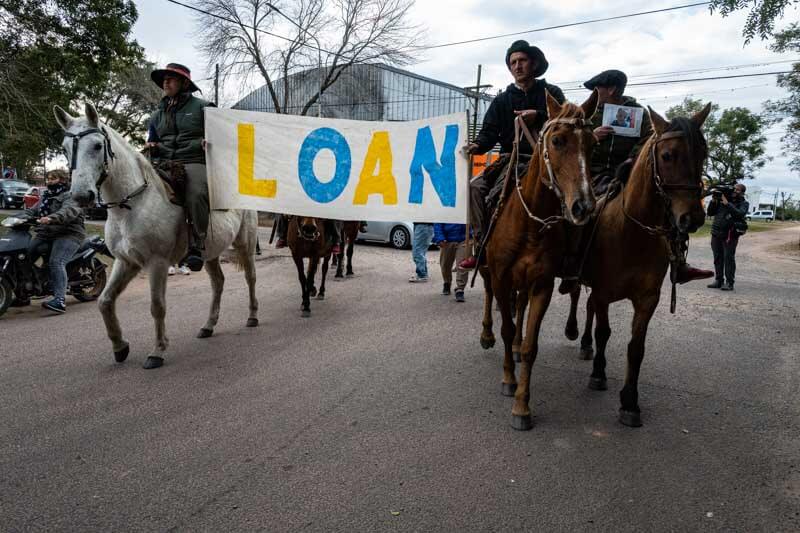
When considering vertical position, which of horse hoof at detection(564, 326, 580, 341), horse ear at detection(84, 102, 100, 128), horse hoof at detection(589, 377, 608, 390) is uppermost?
horse ear at detection(84, 102, 100, 128)

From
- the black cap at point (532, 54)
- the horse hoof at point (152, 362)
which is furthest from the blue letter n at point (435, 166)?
the horse hoof at point (152, 362)

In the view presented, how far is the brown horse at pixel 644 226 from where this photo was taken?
10.8 feet

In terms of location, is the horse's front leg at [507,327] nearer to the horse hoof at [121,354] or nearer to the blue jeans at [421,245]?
the horse hoof at [121,354]

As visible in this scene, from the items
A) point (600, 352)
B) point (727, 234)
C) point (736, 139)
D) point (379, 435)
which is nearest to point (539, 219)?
point (600, 352)

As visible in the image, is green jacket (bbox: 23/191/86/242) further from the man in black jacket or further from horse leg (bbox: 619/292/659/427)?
horse leg (bbox: 619/292/659/427)

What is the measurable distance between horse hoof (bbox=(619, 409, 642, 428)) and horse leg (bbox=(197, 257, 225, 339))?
4702mm

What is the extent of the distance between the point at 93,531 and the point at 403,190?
387 centimetres

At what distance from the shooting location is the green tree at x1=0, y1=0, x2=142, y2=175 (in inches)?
472

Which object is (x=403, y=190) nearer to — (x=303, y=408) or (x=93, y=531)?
(x=303, y=408)

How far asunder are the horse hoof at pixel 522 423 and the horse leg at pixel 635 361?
76cm

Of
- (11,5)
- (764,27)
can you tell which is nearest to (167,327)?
(764,27)

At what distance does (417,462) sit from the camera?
319 cm

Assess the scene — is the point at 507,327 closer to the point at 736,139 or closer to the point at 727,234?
the point at 727,234

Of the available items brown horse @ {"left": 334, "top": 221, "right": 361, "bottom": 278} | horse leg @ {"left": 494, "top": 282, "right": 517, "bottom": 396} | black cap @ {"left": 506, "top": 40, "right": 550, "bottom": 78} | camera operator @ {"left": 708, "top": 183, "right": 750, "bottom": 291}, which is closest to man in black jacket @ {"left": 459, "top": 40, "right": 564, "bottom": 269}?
black cap @ {"left": 506, "top": 40, "right": 550, "bottom": 78}
